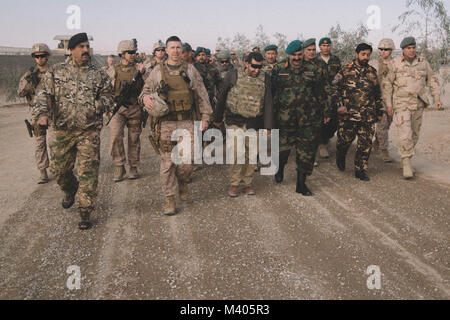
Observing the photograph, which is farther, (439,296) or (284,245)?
(284,245)

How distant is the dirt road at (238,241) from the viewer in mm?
3135

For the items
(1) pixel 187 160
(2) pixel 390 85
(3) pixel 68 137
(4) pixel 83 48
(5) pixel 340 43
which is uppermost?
(5) pixel 340 43

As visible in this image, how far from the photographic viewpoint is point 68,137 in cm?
432

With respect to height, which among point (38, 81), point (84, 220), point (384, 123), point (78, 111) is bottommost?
point (84, 220)

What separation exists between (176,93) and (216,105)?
0.74 meters

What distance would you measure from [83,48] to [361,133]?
4049 millimetres

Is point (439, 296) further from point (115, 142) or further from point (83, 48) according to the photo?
point (115, 142)

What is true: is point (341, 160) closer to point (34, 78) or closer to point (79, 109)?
point (79, 109)

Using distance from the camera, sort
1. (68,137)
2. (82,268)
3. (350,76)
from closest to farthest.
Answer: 1. (82,268)
2. (68,137)
3. (350,76)

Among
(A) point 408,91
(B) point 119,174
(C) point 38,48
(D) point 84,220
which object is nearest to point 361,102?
(A) point 408,91

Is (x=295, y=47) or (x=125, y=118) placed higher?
(x=295, y=47)

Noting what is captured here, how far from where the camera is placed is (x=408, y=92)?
5.71 meters

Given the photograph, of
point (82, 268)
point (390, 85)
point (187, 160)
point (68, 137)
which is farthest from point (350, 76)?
point (82, 268)

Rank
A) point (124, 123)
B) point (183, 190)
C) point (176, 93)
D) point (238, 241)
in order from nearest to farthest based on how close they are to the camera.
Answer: point (238, 241)
point (176, 93)
point (183, 190)
point (124, 123)
